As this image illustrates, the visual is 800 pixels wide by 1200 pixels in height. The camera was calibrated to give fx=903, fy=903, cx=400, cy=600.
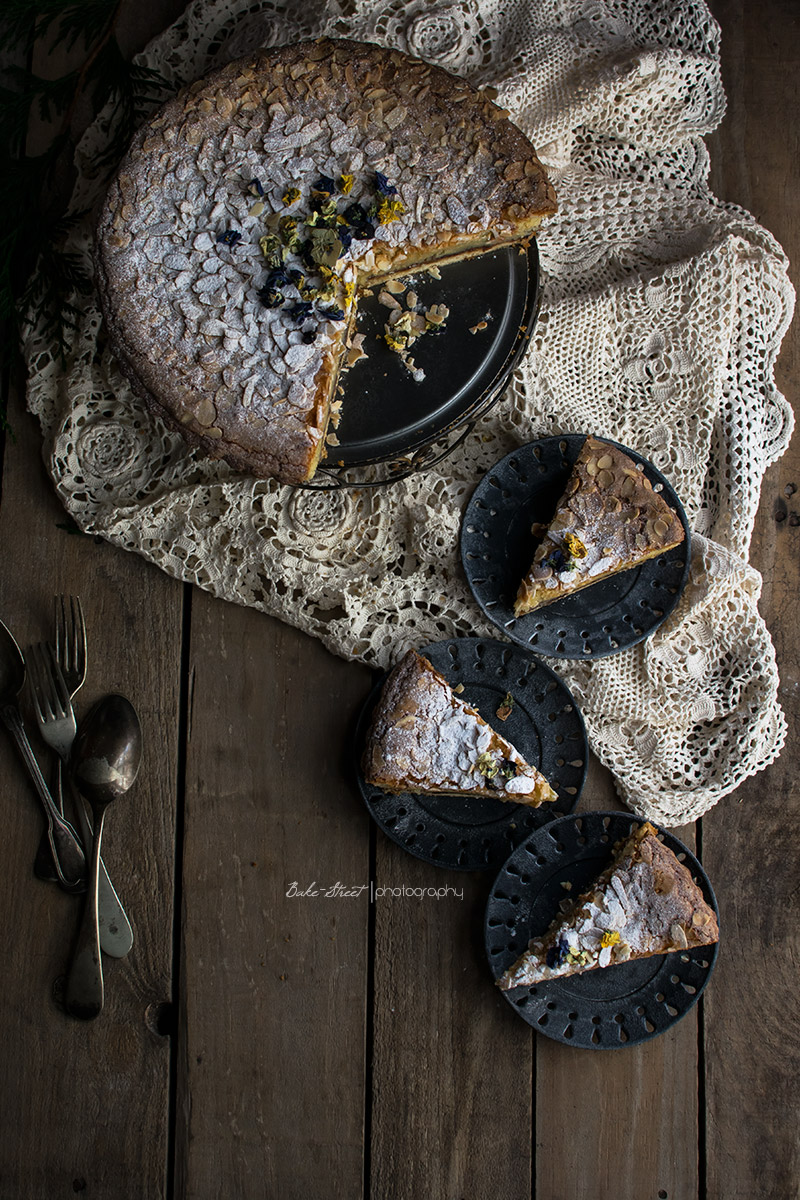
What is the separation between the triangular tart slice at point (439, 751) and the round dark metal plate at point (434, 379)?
24.2 inches

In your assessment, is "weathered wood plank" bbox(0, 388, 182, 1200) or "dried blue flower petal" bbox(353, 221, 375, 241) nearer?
"dried blue flower petal" bbox(353, 221, 375, 241)

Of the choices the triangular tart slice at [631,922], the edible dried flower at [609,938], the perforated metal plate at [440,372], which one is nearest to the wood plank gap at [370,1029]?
the triangular tart slice at [631,922]

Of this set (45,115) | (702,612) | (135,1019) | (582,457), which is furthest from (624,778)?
(45,115)

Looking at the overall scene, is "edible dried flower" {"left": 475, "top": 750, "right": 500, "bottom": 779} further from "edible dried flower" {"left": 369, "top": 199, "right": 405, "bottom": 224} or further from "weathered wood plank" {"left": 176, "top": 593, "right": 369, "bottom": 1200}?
"edible dried flower" {"left": 369, "top": 199, "right": 405, "bottom": 224}

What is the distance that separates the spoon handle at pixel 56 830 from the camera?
8.30ft

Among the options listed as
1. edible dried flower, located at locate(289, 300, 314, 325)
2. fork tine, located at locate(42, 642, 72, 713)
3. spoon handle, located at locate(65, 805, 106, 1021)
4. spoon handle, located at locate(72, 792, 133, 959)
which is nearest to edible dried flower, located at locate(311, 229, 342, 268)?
edible dried flower, located at locate(289, 300, 314, 325)

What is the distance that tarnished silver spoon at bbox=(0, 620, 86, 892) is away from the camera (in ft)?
8.30

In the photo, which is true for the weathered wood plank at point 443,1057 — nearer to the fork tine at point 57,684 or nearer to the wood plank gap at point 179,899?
the wood plank gap at point 179,899

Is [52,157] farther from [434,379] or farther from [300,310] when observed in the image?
[434,379]

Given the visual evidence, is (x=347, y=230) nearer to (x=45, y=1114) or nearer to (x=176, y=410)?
(x=176, y=410)

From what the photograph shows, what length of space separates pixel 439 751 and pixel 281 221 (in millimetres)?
1385

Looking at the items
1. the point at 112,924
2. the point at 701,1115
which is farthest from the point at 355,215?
the point at 701,1115

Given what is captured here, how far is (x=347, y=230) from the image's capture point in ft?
7.25

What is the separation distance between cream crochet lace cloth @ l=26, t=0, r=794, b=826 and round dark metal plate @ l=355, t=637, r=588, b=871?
0.09m
